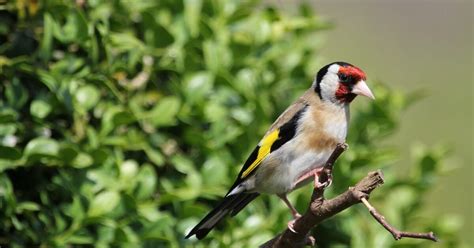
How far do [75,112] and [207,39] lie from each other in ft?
2.64

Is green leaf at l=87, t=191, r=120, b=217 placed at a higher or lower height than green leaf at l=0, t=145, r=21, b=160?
lower

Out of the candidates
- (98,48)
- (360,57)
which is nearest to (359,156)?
(98,48)

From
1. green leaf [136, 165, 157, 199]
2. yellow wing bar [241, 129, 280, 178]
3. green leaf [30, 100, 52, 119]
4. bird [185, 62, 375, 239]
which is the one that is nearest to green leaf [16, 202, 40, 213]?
green leaf [30, 100, 52, 119]

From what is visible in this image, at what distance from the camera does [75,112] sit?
4.25 meters

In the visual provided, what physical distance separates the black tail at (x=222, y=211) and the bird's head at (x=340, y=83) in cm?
54

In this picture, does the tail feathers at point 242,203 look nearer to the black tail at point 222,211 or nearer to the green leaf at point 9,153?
the black tail at point 222,211

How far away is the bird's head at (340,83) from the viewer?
14.1ft

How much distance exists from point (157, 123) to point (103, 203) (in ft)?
1.71

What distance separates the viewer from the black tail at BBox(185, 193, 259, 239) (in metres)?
4.15

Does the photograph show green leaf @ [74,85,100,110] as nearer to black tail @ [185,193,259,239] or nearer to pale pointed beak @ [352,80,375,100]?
black tail @ [185,193,259,239]

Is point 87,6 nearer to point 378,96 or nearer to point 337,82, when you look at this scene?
point 337,82

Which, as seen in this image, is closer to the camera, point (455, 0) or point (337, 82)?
point (337, 82)

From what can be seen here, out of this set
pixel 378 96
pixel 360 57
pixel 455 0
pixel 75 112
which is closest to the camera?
pixel 75 112

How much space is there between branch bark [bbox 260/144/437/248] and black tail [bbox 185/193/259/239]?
1.23 feet
